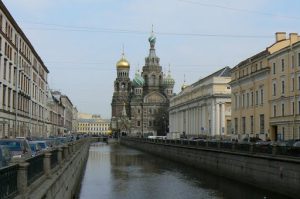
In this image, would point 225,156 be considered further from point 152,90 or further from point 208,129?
point 152,90

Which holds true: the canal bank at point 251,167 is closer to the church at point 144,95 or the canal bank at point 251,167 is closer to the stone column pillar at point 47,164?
the stone column pillar at point 47,164

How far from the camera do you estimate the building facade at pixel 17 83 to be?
161ft

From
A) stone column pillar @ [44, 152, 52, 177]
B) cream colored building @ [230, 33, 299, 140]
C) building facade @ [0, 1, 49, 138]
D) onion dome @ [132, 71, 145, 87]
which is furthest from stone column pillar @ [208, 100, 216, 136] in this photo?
onion dome @ [132, 71, 145, 87]

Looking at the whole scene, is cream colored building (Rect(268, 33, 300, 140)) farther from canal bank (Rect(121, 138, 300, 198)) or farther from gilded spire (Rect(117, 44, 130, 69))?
gilded spire (Rect(117, 44, 130, 69))

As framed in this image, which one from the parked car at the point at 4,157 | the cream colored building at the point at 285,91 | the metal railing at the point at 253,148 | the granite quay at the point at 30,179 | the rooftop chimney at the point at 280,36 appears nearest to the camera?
the granite quay at the point at 30,179

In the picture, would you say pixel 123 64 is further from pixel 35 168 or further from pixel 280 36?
pixel 35 168

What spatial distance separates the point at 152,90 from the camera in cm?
19125

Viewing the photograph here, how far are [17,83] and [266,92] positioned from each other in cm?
3011

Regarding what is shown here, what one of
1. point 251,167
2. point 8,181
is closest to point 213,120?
point 251,167

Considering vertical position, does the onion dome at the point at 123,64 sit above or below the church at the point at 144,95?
above

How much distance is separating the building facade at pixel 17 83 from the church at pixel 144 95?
105025mm

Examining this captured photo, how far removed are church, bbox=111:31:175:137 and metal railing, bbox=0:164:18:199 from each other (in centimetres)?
17212

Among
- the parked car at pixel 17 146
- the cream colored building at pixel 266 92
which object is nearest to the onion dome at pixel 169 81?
the cream colored building at pixel 266 92

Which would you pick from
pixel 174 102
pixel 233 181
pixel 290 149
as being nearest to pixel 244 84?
pixel 233 181
